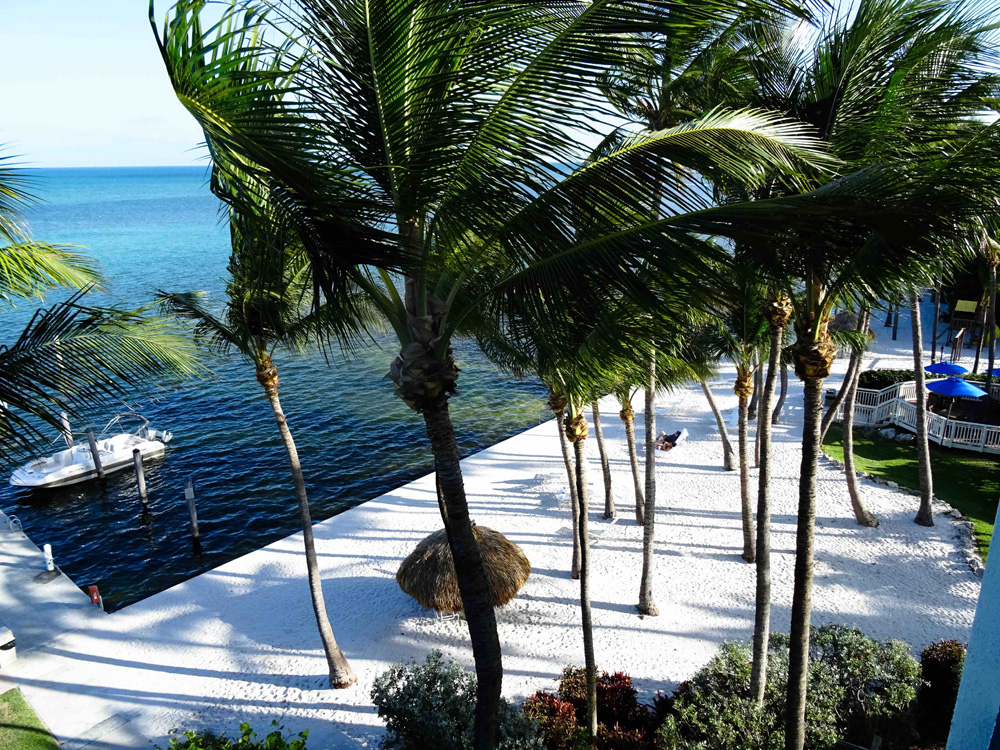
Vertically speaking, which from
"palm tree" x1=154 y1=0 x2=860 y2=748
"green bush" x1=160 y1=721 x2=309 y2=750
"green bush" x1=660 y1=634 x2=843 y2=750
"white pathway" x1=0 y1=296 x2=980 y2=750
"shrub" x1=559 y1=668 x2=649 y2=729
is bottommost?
"white pathway" x1=0 y1=296 x2=980 y2=750

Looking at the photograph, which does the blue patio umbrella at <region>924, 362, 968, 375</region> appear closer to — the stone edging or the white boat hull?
the stone edging

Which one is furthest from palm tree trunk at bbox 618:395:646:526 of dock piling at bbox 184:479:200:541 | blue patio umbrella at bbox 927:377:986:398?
dock piling at bbox 184:479:200:541

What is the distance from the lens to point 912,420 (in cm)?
2078

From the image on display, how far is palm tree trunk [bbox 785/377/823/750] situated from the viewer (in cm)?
745

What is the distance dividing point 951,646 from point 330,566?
11.8 m

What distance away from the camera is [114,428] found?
Result: 91.6ft

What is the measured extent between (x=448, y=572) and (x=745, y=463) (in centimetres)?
614

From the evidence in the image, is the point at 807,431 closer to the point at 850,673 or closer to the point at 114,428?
the point at 850,673

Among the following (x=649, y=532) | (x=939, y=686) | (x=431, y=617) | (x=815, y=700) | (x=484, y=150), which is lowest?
(x=431, y=617)

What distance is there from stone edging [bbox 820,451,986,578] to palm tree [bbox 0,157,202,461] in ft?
48.1

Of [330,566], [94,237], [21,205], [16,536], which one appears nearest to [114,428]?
[16,536]

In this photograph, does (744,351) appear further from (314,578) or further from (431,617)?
(314,578)

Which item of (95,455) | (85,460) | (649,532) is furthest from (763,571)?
(85,460)

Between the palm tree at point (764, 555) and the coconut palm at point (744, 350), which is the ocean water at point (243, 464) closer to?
the coconut palm at point (744, 350)
